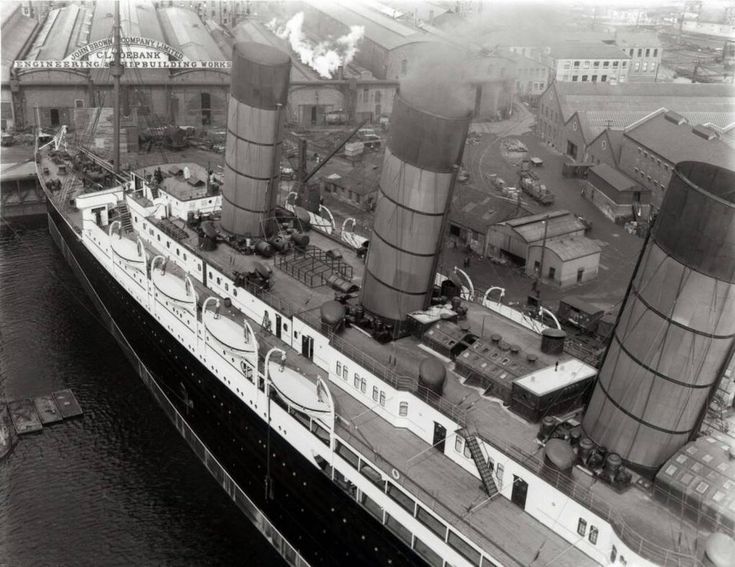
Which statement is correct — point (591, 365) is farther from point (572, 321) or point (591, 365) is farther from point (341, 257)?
point (572, 321)

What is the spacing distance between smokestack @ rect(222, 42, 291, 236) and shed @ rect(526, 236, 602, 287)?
59.7 ft

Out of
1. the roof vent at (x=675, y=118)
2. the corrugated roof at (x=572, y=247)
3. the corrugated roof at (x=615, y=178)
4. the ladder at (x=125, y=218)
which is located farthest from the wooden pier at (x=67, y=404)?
the roof vent at (x=675, y=118)

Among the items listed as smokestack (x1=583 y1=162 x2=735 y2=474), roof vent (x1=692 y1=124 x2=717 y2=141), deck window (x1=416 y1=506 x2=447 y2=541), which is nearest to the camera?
smokestack (x1=583 y1=162 x2=735 y2=474)

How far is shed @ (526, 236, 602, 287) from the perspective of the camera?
43.1 m

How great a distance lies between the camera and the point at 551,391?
20.4m

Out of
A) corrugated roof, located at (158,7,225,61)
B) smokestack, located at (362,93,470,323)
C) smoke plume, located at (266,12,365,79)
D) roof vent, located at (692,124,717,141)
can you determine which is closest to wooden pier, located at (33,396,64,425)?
smokestack, located at (362,93,470,323)

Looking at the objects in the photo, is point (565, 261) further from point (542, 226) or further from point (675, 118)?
point (675, 118)

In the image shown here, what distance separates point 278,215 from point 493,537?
19355mm

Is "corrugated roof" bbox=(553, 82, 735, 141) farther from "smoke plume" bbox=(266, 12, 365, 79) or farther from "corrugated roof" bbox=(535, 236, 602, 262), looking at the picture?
"smoke plume" bbox=(266, 12, 365, 79)

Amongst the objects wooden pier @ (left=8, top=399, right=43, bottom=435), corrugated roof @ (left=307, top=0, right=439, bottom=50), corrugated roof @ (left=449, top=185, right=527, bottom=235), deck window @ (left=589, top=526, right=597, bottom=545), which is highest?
deck window @ (left=589, top=526, right=597, bottom=545)

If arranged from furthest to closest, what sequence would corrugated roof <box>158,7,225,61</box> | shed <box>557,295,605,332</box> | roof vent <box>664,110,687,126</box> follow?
corrugated roof <box>158,7,225,61</box> → roof vent <box>664,110,687,126</box> → shed <box>557,295,605,332</box>

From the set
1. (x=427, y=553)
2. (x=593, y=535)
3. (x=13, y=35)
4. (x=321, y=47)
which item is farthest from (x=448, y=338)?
(x=13, y=35)

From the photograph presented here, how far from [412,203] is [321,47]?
62.0 meters

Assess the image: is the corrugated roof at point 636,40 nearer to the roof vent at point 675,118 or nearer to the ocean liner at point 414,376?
the roof vent at point 675,118
